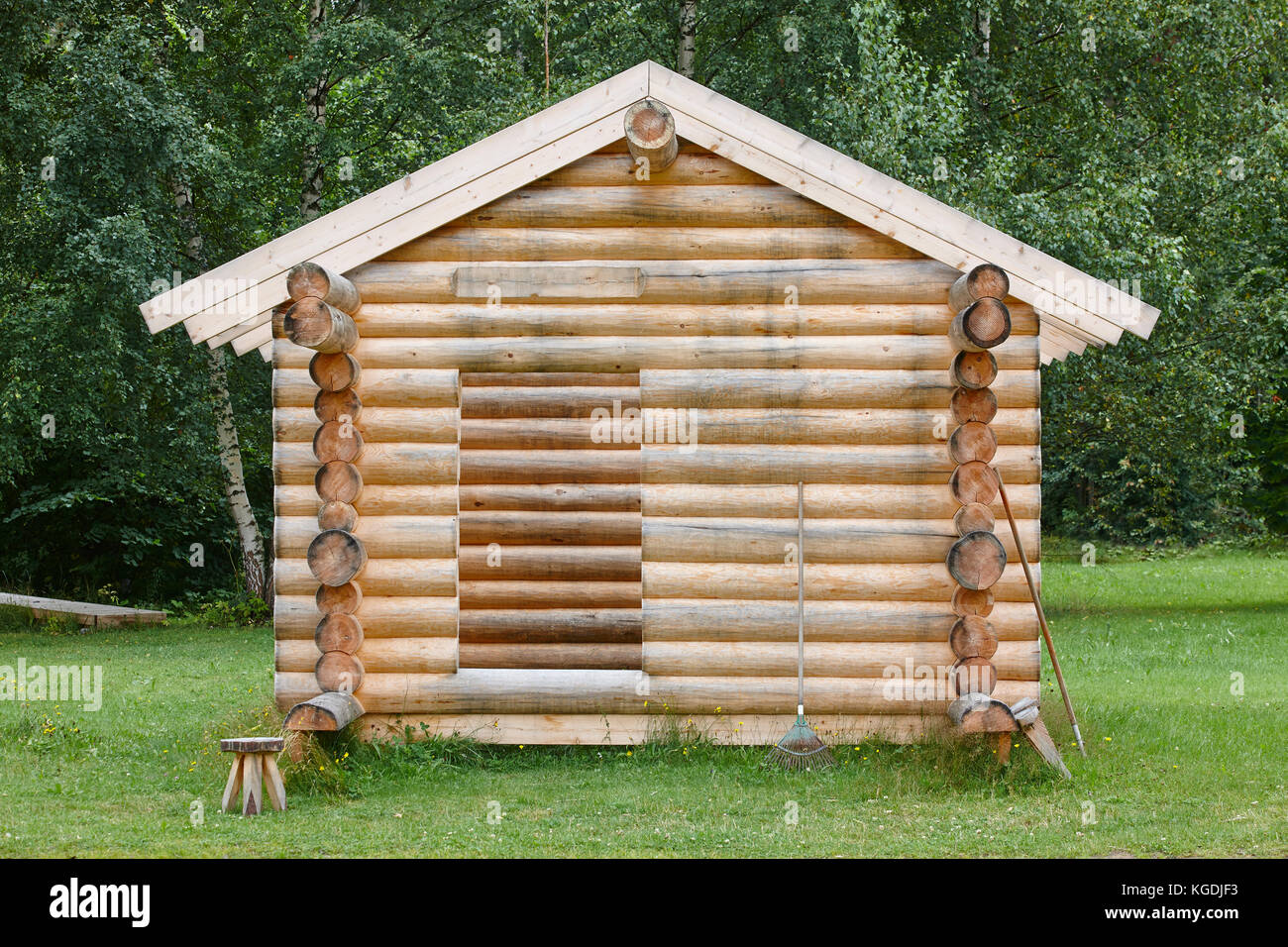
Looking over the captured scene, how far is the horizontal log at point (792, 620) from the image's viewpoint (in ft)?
30.8

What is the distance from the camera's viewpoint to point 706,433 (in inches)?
376

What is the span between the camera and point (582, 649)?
1002cm

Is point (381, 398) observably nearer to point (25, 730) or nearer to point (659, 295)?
point (659, 295)

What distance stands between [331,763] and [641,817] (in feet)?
7.19

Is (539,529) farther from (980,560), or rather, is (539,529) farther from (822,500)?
(980,560)

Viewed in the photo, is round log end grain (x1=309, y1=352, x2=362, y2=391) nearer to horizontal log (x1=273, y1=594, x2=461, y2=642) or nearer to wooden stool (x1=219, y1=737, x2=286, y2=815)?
horizontal log (x1=273, y1=594, x2=461, y2=642)

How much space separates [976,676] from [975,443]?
1.60 m

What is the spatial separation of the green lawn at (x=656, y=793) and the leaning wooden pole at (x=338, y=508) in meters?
0.61

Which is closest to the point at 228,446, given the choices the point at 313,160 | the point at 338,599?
the point at 313,160

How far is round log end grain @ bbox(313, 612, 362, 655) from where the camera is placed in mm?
9219

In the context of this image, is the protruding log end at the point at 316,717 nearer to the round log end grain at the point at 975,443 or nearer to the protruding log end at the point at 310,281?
the protruding log end at the point at 310,281

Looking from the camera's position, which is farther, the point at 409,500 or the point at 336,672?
the point at 409,500

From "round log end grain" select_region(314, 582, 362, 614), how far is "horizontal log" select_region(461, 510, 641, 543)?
4.00ft

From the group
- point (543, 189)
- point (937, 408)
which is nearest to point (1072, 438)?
point (937, 408)
